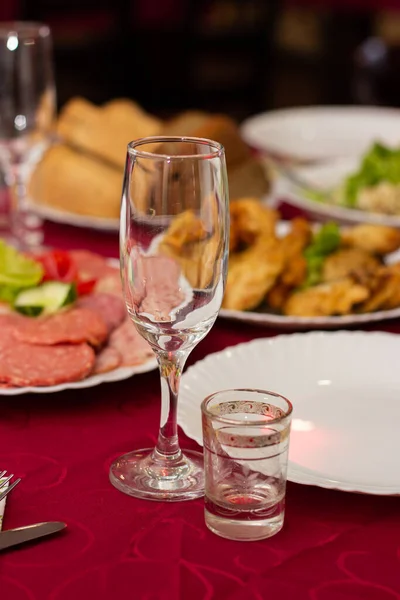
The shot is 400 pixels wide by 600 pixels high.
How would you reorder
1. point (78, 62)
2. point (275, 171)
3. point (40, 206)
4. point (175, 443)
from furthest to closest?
1. point (78, 62)
2. point (275, 171)
3. point (40, 206)
4. point (175, 443)

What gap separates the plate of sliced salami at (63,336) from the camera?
1.19 m

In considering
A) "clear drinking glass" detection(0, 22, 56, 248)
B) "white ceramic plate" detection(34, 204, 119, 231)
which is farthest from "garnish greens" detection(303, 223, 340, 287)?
"clear drinking glass" detection(0, 22, 56, 248)

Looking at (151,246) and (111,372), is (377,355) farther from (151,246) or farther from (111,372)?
(151,246)

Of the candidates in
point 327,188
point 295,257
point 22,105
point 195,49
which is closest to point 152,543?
point 295,257

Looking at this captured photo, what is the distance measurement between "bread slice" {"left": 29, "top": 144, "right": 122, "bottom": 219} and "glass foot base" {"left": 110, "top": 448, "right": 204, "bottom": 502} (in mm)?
1073

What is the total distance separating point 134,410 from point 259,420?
1.07 ft

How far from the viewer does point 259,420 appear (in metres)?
0.92

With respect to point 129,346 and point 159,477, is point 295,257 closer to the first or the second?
point 129,346

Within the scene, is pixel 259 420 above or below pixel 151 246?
below

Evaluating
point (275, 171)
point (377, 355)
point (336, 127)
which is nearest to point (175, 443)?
point (377, 355)

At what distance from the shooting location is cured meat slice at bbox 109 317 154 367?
1.27 meters

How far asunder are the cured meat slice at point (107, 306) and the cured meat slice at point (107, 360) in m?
0.07

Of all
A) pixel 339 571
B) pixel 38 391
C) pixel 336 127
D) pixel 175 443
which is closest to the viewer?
pixel 339 571

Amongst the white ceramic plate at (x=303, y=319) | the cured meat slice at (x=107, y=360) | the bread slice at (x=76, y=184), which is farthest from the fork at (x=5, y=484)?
the bread slice at (x=76, y=184)
